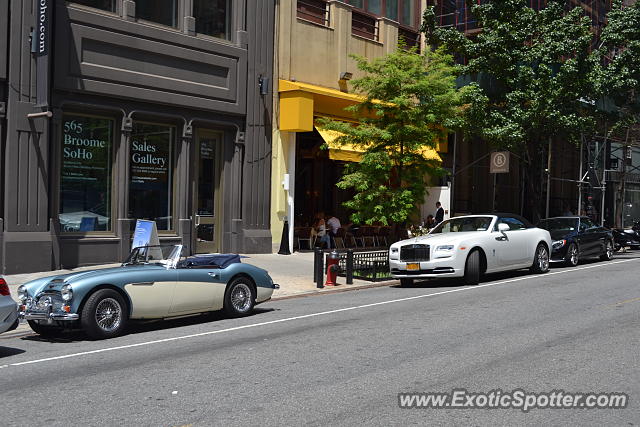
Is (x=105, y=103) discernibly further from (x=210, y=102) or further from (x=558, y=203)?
(x=558, y=203)

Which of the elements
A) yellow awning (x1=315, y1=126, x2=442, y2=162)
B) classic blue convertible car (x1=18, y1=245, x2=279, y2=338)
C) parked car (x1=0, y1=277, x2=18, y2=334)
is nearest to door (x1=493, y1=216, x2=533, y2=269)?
yellow awning (x1=315, y1=126, x2=442, y2=162)

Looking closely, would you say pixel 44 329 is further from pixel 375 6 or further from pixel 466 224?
pixel 375 6

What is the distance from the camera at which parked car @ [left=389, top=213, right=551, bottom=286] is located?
15.3m

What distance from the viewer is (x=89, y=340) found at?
9.84 meters

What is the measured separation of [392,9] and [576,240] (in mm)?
11682

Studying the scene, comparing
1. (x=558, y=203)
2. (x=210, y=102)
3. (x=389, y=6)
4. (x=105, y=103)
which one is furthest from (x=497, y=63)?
(x=558, y=203)

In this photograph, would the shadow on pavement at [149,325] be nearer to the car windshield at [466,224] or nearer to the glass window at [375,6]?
the car windshield at [466,224]

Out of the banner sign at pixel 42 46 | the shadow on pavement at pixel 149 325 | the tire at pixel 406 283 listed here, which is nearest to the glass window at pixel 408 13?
the tire at pixel 406 283

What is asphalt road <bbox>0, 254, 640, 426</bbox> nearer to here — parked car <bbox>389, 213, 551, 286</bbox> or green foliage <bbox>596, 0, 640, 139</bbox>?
parked car <bbox>389, 213, 551, 286</bbox>

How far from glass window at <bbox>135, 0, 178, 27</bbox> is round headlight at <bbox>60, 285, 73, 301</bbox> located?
1096 centimetres

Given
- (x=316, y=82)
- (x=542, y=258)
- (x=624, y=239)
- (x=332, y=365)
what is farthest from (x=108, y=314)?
(x=624, y=239)

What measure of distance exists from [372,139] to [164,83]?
5760 mm

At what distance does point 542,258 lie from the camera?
58.7 ft

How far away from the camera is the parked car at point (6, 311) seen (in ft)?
28.2
